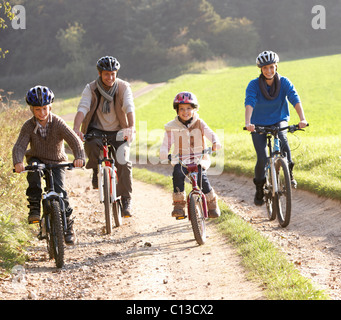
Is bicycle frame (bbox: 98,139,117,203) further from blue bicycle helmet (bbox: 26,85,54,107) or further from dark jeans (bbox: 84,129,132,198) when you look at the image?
blue bicycle helmet (bbox: 26,85,54,107)

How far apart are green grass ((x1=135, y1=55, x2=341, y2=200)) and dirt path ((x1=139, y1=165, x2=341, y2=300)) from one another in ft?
1.56

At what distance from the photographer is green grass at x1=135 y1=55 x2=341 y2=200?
10.8m

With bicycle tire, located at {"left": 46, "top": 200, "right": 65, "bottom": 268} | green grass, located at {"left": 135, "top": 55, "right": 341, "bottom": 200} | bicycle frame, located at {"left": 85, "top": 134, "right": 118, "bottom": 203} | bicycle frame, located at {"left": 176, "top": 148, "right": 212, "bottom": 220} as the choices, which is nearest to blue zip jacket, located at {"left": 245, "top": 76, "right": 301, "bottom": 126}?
green grass, located at {"left": 135, "top": 55, "right": 341, "bottom": 200}

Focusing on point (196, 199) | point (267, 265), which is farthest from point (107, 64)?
point (267, 265)

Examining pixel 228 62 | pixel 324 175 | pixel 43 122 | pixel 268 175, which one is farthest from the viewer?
pixel 228 62

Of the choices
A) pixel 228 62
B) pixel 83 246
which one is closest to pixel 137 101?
pixel 228 62

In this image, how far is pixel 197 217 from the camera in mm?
7066

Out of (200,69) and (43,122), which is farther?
(200,69)

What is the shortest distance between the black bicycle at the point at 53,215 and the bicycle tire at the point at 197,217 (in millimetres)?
1734

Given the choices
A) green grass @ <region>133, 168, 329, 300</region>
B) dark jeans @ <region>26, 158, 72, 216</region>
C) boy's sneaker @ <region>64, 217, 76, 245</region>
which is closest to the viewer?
green grass @ <region>133, 168, 329, 300</region>

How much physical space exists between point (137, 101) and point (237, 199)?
31.4 m
